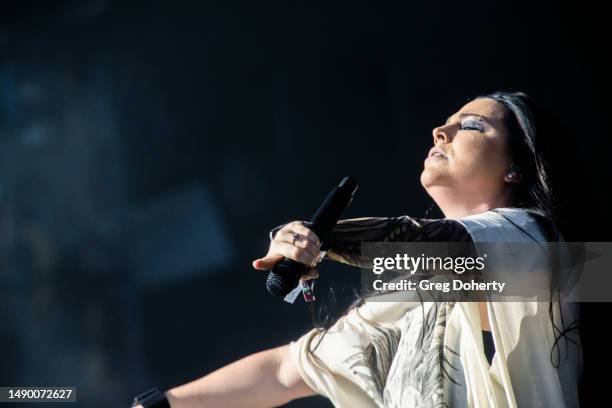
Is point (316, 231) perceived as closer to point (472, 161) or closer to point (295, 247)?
point (295, 247)

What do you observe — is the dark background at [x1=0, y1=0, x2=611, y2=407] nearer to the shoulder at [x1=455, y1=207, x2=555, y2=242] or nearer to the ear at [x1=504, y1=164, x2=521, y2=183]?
the ear at [x1=504, y1=164, x2=521, y2=183]

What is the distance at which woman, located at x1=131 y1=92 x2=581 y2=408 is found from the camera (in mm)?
1109

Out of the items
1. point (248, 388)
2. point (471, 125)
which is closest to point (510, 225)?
point (471, 125)

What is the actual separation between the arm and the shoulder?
1.81 ft

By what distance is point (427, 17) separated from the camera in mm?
1992

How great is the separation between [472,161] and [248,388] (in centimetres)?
65

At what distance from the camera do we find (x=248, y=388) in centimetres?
148

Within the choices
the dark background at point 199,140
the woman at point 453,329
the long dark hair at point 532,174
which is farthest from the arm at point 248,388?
the dark background at point 199,140

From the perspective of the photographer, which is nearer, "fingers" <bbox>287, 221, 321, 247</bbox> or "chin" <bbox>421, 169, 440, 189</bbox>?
"fingers" <bbox>287, 221, 321, 247</bbox>

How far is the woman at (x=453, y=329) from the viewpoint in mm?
1109

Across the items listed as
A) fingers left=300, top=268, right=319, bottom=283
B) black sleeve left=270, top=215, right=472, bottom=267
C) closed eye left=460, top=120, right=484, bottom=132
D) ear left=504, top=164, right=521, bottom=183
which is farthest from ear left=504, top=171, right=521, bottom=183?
fingers left=300, top=268, right=319, bottom=283

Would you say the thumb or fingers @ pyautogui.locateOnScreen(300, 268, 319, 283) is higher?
the thumb

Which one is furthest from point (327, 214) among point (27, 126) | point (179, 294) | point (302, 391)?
point (27, 126)

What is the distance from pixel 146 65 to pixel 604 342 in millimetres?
1455
